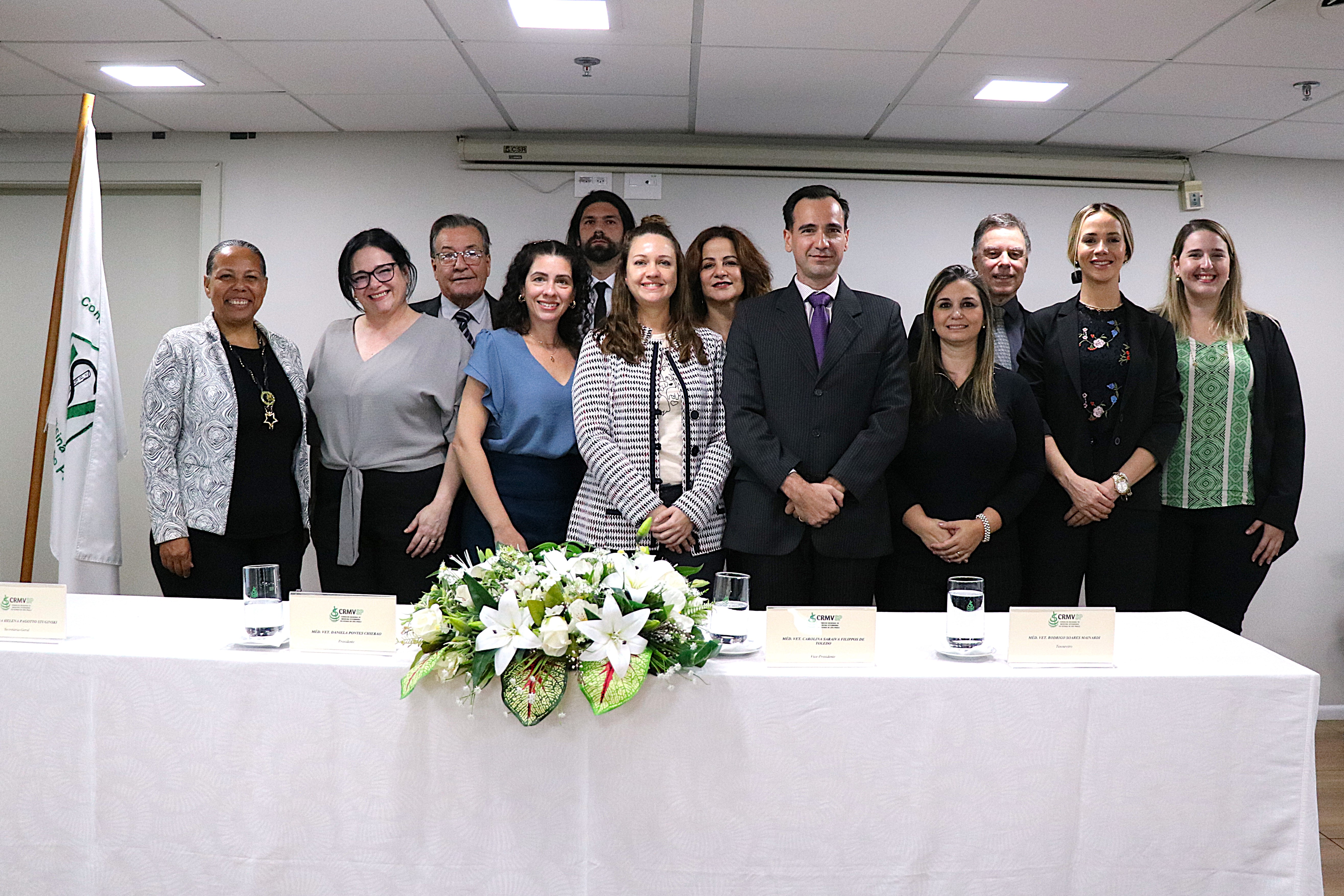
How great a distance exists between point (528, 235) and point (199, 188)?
1.40 m

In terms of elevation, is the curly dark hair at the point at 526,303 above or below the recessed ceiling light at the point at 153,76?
below

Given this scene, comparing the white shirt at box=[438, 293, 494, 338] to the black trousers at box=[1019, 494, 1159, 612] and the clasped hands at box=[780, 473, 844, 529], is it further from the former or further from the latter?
the black trousers at box=[1019, 494, 1159, 612]

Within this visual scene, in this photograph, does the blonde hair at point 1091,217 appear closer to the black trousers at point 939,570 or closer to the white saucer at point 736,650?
the black trousers at point 939,570

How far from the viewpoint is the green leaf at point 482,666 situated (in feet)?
4.79

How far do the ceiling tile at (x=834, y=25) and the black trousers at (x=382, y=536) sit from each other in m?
1.51

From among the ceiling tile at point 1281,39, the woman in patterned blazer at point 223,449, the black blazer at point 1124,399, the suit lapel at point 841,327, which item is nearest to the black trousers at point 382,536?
the woman in patterned blazer at point 223,449

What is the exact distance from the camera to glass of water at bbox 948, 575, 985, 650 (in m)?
1.61

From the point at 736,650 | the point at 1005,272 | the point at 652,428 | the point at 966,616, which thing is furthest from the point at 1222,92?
the point at 736,650

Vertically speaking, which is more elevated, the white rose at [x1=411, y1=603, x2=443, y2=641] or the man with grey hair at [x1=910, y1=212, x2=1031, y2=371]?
the man with grey hair at [x1=910, y1=212, x2=1031, y2=371]

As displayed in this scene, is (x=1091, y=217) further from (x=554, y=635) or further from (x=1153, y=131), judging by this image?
(x=554, y=635)

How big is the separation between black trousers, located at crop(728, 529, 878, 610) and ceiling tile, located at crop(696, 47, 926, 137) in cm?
152

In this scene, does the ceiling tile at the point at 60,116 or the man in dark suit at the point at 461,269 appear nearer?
the man in dark suit at the point at 461,269

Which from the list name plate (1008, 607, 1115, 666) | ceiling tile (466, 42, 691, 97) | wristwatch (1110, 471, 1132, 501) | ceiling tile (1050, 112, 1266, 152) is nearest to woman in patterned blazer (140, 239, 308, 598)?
ceiling tile (466, 42, 691, 97)

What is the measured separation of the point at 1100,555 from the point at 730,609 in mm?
1741
